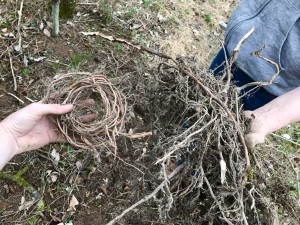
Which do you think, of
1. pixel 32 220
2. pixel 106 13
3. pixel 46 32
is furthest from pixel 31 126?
pixel 106 13

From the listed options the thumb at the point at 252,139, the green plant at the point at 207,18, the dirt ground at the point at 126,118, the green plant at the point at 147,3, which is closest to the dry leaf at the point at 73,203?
the dirt ground at the point at 126,118

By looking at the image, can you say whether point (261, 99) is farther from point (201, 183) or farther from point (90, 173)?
point (90, 173)

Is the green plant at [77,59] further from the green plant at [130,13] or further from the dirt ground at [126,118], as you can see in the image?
the green plant at [130,13]

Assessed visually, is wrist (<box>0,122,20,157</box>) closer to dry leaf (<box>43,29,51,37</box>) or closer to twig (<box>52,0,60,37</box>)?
twig (<box>52,0,60,37</box>)

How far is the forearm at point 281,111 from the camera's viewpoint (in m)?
1.74

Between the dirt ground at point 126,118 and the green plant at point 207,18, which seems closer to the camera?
the dirt ground at point 126,118

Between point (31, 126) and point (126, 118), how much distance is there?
431 mm

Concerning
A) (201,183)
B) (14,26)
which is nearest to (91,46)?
(14,26)

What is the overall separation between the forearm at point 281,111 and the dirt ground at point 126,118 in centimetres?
35

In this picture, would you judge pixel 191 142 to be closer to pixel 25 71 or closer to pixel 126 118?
pixel 126 118

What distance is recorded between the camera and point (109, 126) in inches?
66.7

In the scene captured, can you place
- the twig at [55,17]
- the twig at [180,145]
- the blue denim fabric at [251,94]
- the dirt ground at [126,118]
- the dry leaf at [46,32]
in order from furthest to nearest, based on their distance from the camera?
the dry leaf at [46,32] → the twig at [55,17] → the blue denim fabric at [251,94] → the dirt ground at [126,118] → the twig at [180,145]

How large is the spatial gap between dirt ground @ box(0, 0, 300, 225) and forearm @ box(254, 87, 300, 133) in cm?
35

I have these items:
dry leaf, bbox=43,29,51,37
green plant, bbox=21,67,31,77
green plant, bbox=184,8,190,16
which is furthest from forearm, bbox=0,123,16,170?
green plant, bbox=184,8,190,16
